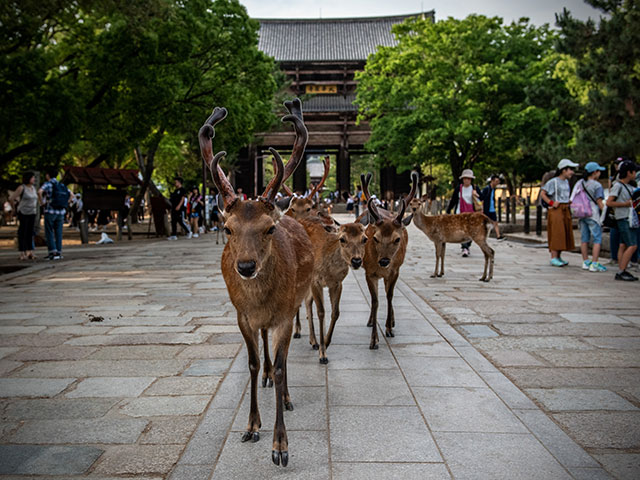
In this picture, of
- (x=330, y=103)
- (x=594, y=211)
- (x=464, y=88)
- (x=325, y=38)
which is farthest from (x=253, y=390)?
(x=325, y=38)

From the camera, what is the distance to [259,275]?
122 inches

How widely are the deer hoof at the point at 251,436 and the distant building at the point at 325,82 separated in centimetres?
3143

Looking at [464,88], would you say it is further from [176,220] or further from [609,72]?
[176,220]

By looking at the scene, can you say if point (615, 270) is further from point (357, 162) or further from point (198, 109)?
point (357, 162)

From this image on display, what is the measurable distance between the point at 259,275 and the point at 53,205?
984 cm

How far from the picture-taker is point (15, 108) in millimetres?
11859

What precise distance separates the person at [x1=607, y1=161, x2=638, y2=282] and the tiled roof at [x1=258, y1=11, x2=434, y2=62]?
32.8 metres

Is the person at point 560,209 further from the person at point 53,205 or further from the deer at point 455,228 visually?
the person at point 53,205

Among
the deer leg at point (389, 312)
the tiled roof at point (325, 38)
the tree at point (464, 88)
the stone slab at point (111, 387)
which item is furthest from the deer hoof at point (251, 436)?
the tiled roof at point (325, 38)

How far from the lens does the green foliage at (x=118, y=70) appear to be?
11.8 meters

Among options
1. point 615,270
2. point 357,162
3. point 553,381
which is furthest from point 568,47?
point 357,162

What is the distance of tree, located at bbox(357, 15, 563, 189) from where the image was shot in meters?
23.0

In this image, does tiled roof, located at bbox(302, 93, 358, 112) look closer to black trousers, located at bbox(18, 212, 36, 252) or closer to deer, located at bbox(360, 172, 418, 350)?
black trousers, located at bbox(18, 212, 36, 252)

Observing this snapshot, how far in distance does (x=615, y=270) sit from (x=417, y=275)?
3.57 metres
